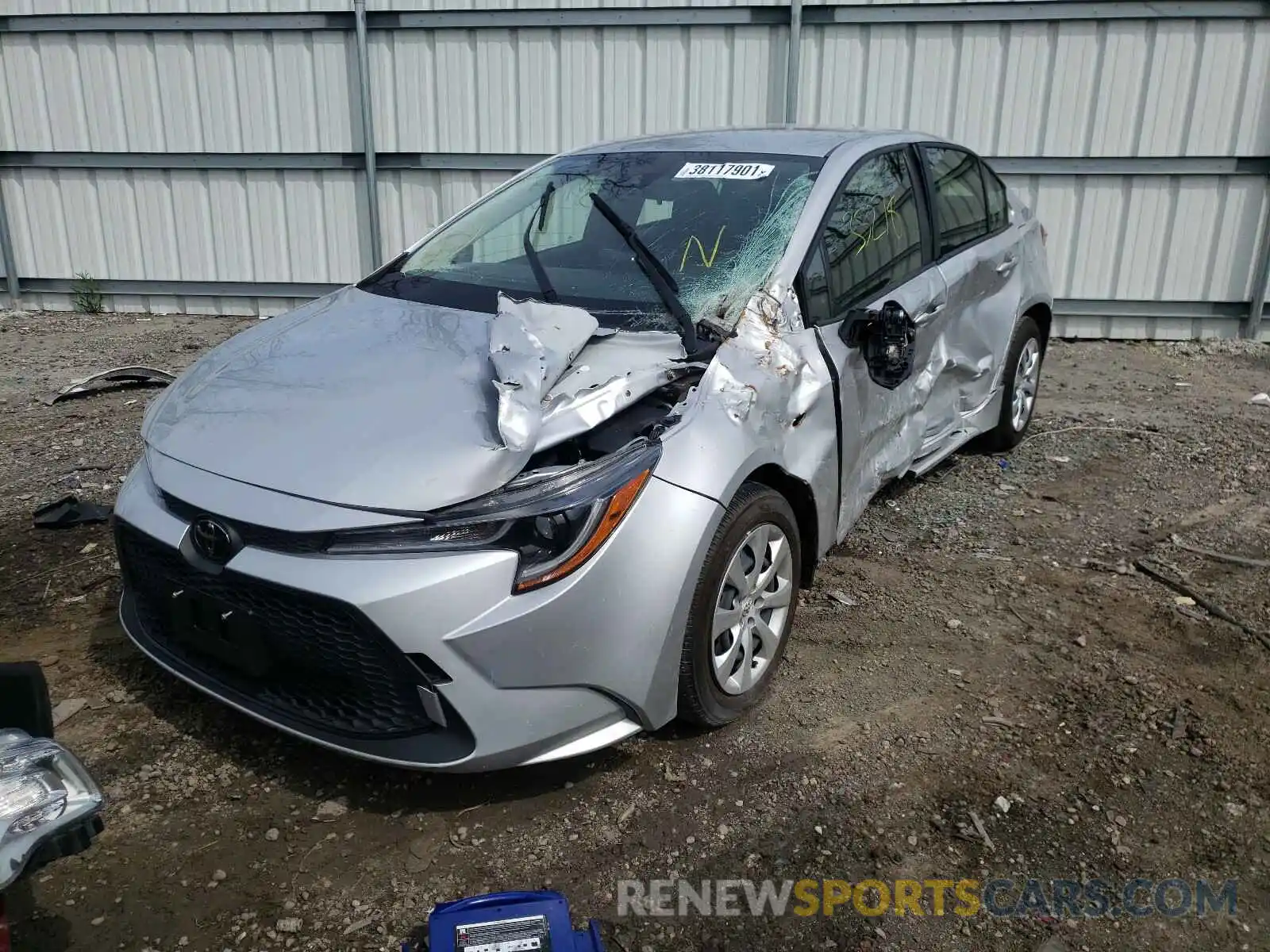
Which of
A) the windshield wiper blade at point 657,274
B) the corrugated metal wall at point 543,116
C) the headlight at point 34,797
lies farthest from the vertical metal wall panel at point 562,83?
the headlight at point 34,797

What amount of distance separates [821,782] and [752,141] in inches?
91.2

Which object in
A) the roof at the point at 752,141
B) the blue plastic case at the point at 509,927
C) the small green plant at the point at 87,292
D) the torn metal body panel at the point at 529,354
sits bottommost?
the small green plant at the point at 87,292

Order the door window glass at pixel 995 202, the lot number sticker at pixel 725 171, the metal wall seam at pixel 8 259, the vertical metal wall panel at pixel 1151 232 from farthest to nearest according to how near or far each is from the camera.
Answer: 1. the metal wall seam at pixel 8 259
2. the vertical metal wall panel at pixel 1151 232
3. the door window glass at pixel 995 202
4. the lot number sticker at pixel 725 171

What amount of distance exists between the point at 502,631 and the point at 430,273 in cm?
175

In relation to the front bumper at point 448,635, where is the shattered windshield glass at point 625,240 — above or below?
above

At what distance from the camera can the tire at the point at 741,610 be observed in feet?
8.46

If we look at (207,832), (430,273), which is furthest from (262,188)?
(207,832)

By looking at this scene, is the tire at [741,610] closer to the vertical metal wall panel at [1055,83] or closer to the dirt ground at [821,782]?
the dirt ground at [821,782]

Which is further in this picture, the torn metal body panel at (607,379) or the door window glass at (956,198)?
the door window glass at (956,198)

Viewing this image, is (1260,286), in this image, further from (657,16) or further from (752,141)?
(752,141)

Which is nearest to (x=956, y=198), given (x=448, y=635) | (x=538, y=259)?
(x=538, y=259)

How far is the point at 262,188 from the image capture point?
340 inches

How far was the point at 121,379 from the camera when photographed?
6430 millimetres

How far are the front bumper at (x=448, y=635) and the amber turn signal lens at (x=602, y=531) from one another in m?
0.02
